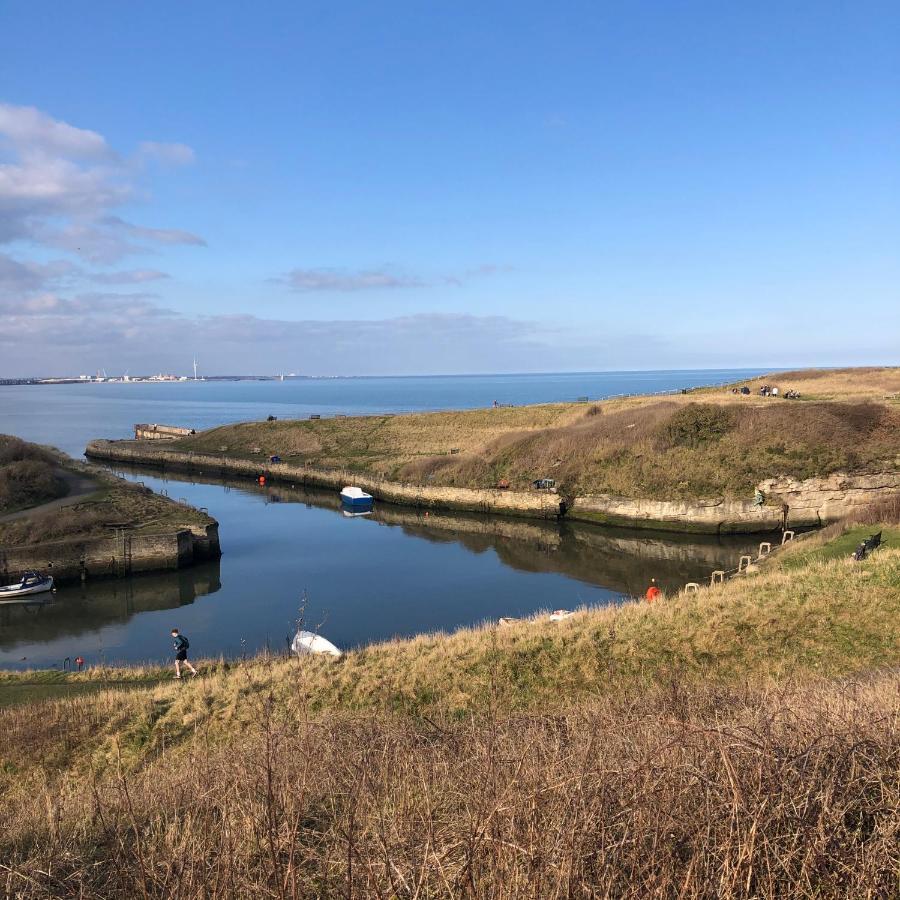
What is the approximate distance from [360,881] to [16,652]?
2420 centimetres

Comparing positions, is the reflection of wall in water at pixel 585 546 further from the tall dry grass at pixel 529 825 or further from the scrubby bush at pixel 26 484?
the tall dry grass at pixel 529 825

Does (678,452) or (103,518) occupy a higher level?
(678,452)

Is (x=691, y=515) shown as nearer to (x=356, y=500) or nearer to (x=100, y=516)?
(x=356, y=500)

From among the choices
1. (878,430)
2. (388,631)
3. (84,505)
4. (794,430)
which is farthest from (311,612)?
(878,430)

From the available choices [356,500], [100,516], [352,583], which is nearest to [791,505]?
[352,583]

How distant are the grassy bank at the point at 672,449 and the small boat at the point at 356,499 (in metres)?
5.43

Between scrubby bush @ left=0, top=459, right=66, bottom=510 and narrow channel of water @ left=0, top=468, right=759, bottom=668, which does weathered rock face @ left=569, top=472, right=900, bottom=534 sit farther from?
scrubby bush @ left=0, top=459, right=66, bottom=510

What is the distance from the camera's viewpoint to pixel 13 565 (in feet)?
101

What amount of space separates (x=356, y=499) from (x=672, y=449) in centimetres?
2352

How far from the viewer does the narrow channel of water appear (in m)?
24.9

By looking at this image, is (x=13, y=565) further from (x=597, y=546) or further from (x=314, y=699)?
(x=597, y=546)

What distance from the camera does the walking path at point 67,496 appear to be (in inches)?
1430

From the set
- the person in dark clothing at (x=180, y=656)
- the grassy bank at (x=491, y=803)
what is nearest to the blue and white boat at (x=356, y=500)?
the person in dark clothing at (x=180, y=656)

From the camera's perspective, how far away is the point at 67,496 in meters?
41.3
